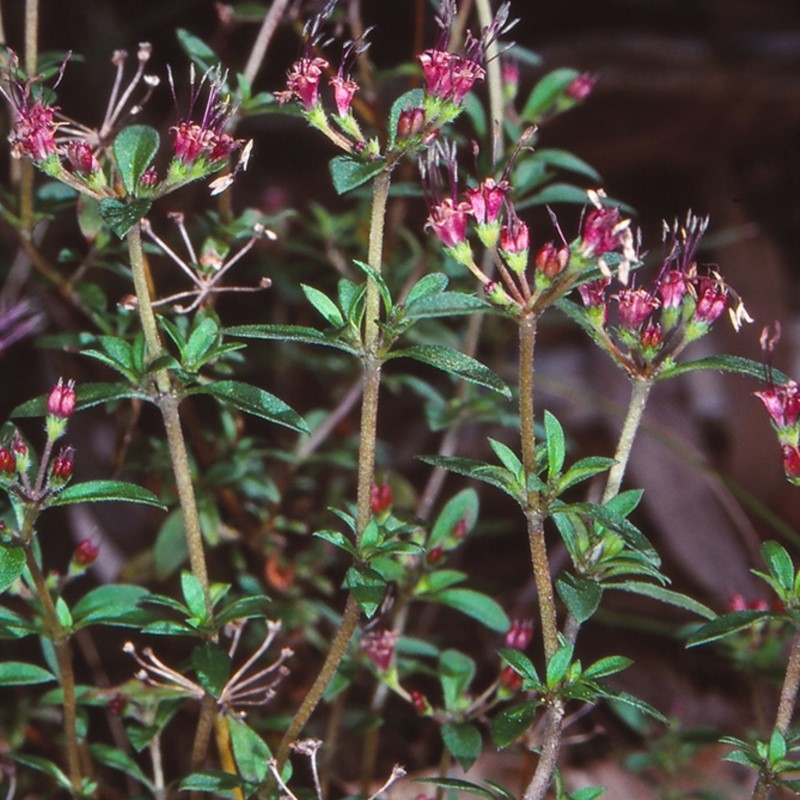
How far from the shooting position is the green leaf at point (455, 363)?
4.82 feet

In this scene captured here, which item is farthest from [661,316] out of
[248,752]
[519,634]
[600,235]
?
[248,752]

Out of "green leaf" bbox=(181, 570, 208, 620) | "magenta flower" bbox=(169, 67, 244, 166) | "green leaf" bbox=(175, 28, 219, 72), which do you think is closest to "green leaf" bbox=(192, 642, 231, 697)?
"green leaf" bbox=(181, 570, 208, 620)

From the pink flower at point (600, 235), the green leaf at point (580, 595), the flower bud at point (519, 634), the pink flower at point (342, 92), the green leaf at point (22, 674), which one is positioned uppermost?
the pink flower at point (342, 92)

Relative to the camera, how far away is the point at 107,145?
191 cm

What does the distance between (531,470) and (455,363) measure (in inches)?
6.7

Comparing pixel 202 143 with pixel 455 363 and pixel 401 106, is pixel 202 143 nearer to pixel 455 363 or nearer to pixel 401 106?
pixel 401 106

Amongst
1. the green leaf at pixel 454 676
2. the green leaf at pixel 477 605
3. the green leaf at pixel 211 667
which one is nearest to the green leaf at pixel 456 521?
the green leaf at pixel 477 605

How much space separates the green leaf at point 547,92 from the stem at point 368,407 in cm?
94

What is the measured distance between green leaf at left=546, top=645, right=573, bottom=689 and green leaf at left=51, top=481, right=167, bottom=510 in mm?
548

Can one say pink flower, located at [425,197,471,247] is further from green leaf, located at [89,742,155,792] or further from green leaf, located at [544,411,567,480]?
green leaf, located at [89,742,155,792]

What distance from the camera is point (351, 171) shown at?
1.48 metres

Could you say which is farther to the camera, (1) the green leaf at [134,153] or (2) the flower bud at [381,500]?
(2) the flower bud at [381,500]

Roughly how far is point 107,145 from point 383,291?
70 centimetres

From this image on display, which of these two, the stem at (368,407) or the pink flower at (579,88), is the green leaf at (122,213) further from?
→ the pink flower at (579,88)
